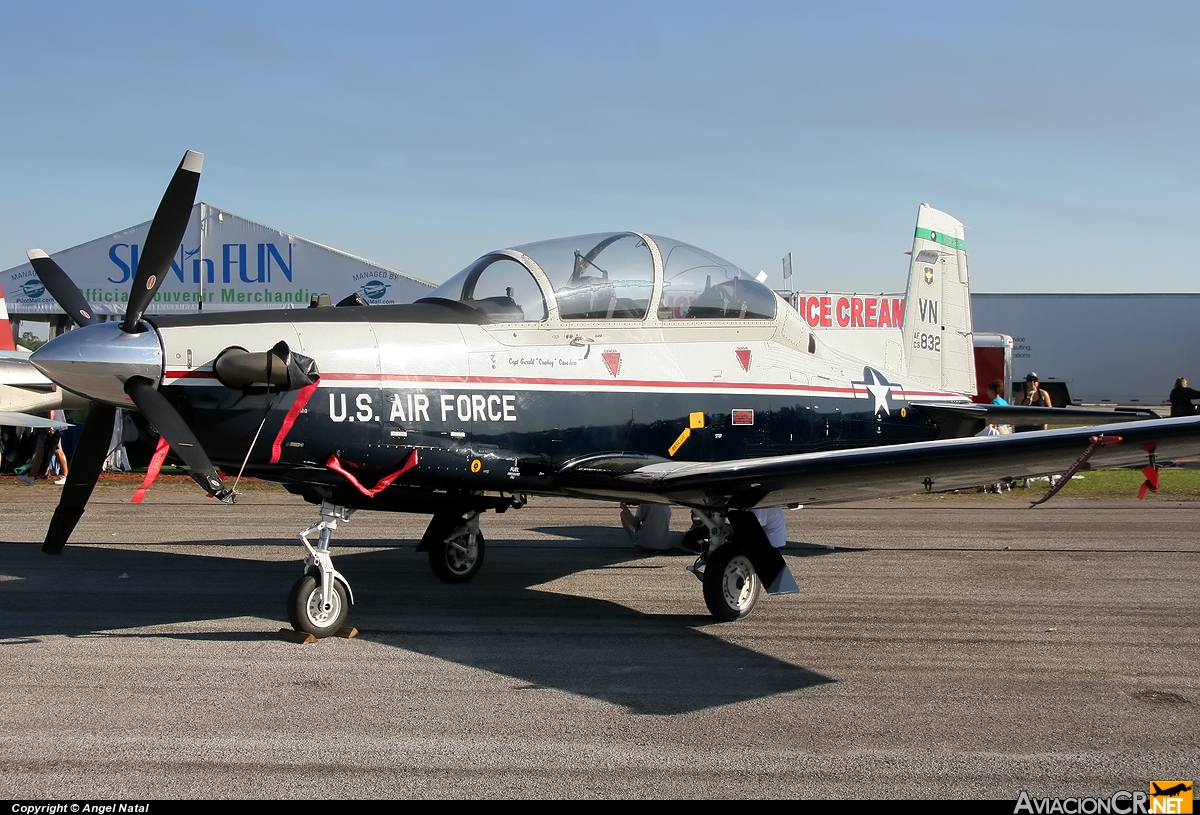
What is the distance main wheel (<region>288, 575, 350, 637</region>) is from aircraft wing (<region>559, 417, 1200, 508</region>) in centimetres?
176

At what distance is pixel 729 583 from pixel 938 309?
5027 mm

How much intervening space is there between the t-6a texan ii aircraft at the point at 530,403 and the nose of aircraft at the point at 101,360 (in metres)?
0.01

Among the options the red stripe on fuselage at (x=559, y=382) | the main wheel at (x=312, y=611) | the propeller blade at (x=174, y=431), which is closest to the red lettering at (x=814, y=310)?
the red stripe on fuselage at (x=559, y=382)

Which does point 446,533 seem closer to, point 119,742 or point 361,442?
point 361,442

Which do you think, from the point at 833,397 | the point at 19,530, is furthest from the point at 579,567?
the point at 19,530

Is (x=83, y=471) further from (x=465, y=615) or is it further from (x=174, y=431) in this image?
(x=465, y=615)

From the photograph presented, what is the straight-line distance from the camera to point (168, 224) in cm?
626

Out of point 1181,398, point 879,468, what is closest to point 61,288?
point 879,468

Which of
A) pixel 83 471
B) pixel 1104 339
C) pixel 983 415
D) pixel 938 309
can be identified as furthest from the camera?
pixel 1104 339

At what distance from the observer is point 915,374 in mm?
10695

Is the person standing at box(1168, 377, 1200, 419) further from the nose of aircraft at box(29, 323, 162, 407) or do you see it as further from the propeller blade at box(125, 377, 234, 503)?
the nose of aircraft at box(29, 323, 162, 407)

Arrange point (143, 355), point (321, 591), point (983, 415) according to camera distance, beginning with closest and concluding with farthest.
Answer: point (143, 355) → point (321, 591) → point (983, 415)

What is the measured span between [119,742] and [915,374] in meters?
8.31

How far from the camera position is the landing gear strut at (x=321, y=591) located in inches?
267
